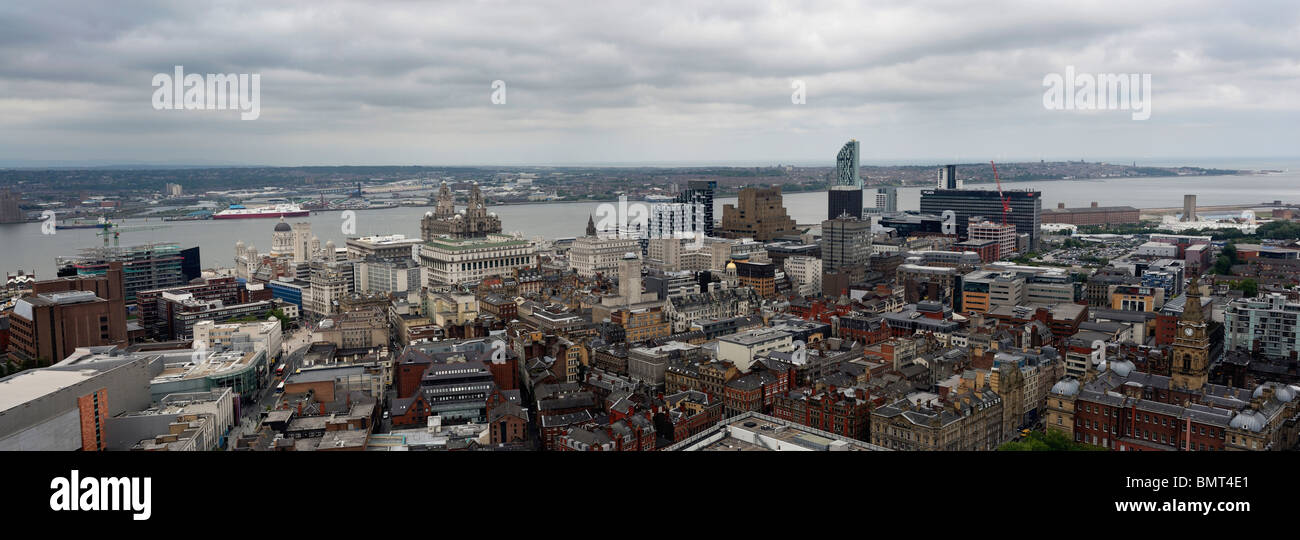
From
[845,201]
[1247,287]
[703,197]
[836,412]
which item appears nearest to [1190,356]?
[836,412]

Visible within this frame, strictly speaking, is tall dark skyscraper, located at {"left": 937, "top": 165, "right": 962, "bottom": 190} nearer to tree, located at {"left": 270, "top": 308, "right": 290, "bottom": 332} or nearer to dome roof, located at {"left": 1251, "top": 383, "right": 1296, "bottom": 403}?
tree, located at {"left": 270, "top": 308, "right": 290, "bottom": 332}

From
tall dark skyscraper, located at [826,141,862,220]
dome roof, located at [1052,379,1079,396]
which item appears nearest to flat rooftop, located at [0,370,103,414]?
dome roof, located at [1052,379,1079,396]

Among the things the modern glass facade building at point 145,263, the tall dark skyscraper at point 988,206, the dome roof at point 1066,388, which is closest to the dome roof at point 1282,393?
the dome roof at point 1066,388

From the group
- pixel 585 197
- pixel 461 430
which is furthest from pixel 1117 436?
pixel 585 197

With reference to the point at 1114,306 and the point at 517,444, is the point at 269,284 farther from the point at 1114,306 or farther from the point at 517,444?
the point at 1114,306

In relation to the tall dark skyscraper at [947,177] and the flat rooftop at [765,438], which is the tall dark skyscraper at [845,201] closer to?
the tall dark skyscraper at [947,177]

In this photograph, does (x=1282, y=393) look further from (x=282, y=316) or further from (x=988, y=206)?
(x=988, y=206)
